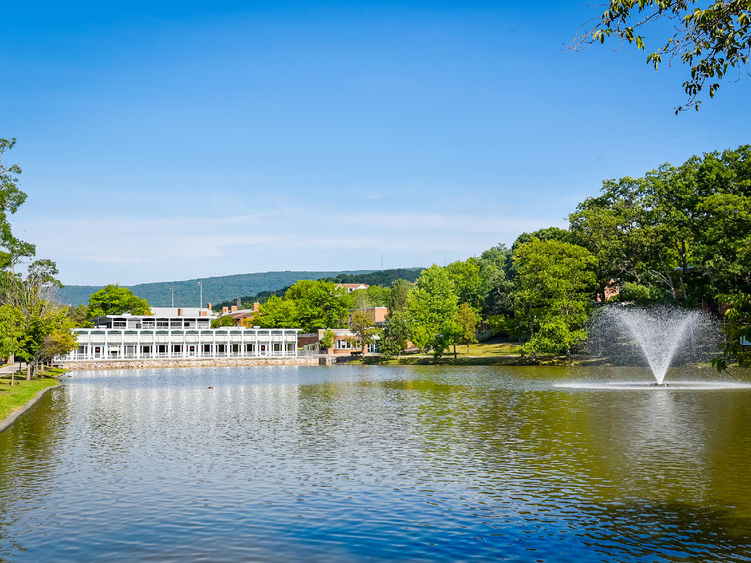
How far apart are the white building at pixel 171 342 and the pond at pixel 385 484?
6938 cm

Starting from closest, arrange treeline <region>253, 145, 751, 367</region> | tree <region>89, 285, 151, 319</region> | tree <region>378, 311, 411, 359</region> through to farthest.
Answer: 1. treeline <region>253, 145, 751, 367</region>
2. tree <region>378, 311, 411, 359</region>
3. tree <region>89, 285, 151, 319</region>

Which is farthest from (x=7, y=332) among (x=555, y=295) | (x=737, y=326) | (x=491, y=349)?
(x=491, y=349)

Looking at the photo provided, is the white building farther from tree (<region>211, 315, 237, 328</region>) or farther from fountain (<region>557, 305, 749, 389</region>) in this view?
fountain (<region>557, 305, 749, 389</region>)

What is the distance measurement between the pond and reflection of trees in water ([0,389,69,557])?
0.22ft

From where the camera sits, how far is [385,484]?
645 inches

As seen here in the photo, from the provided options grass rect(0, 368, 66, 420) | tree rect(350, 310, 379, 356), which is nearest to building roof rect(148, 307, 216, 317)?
tree rect(350, 310, 379, 356)

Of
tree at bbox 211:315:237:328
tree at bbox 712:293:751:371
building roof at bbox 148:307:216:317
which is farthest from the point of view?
tree at bbox 211:315:237:328

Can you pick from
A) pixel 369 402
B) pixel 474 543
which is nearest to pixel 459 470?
pixel 474 543

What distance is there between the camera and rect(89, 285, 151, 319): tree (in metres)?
138

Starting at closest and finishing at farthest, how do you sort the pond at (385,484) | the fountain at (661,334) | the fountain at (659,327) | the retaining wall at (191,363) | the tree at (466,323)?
the pond at (385,484) < the fountain at (661,334) < the fountain at (659,327) < the tree at (466,323) < the retaining wall at (191,363)

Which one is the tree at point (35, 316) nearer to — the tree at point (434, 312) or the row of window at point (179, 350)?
the row of window at point (179, 350)

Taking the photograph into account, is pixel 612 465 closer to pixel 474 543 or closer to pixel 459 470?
pixel 459 470

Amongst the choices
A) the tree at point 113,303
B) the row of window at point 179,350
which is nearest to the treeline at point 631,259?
the row of window at point 179,350

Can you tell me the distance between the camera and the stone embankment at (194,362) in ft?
301
